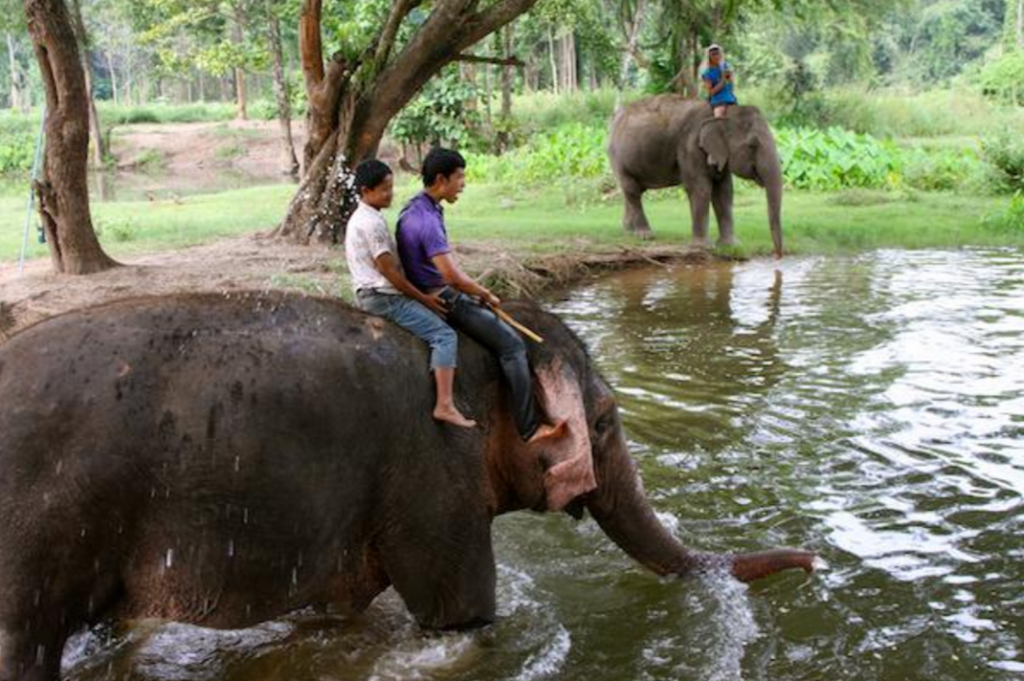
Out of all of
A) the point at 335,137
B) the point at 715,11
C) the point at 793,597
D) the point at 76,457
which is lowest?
the point at 793,597

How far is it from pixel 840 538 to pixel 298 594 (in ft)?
10.1

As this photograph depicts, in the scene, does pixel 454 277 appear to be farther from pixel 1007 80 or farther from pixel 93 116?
pixel 1007 80

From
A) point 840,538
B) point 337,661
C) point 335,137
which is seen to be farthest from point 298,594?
point 335,137

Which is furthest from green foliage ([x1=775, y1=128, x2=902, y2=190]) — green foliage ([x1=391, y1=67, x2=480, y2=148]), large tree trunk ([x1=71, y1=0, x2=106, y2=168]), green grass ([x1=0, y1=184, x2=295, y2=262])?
large tree trunk ([x1=71, y1=0, x2=106, y2=168])

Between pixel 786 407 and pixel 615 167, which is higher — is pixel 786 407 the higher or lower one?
the lower one

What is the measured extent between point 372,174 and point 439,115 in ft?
74.4

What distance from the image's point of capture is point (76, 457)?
3.62 m

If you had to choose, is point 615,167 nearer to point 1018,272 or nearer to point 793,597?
point 1018,272

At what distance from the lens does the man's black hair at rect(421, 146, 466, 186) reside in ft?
15.8

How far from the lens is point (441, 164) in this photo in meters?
4.80

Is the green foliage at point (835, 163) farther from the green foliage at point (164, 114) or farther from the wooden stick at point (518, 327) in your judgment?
the green foliage at point (164, 114)

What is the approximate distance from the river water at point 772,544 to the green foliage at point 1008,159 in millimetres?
10162

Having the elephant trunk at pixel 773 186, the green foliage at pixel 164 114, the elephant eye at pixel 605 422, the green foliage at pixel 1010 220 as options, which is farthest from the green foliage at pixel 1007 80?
the elephant eye at pixel 605 422

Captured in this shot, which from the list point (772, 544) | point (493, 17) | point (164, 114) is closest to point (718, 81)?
point (493, 17)
